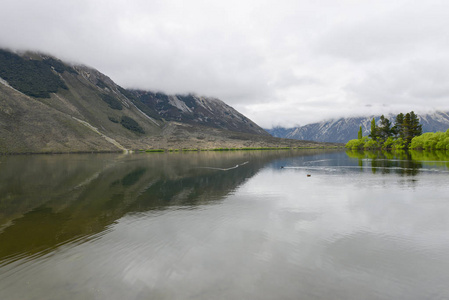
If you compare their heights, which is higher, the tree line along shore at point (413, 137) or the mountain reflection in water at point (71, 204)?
the tree line along shore at point (413, 137)

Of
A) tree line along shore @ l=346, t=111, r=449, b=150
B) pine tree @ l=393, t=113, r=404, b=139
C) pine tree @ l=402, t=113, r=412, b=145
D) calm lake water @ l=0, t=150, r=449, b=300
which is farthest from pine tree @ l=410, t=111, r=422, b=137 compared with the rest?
calm lake water @ l=0, t=150, r=449, b=300

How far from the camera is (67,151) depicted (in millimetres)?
192500

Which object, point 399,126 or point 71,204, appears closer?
point 71,204

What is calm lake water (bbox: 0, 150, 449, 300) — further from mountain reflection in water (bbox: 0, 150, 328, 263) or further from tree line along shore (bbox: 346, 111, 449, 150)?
tree line along shore (bbox: 346, 111, 449, 150)

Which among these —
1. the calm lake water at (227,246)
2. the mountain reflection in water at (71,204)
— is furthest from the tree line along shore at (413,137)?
the mountain reflection in water at (71,204)

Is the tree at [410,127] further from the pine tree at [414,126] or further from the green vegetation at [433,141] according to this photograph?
the green vegetation at [433,141]

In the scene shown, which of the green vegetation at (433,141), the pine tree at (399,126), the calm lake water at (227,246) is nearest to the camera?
the calm lake water at (227,246)

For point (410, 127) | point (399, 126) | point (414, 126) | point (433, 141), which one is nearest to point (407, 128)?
point (410, 127)

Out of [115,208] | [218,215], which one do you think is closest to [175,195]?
[115,208]

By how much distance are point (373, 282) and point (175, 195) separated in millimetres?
30848

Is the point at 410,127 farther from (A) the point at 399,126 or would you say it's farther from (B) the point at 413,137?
(A) the point at 399,126

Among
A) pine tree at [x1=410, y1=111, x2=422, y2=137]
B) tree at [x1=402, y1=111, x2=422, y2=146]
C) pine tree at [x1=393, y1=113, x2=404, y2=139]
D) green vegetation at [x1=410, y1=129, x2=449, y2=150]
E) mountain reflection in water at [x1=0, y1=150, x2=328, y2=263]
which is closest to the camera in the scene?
mountain reflection in water at [x1=0, y1=150, x2=328, y2=263]

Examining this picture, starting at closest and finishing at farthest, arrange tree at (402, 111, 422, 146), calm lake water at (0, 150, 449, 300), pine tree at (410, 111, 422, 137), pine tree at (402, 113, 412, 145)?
calm lake water at (0, 150, 449, 300)
pine tree at (410, 111, 422, 137)
tree at (402, 111, 422, 146)
pine tree at (402, 113, 412, 145)

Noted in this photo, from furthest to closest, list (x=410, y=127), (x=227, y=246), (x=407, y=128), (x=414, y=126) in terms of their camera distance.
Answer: (x=407, y=128) < (x=410, y=127) < (x=414, y=126) < (x=227, y=246)
